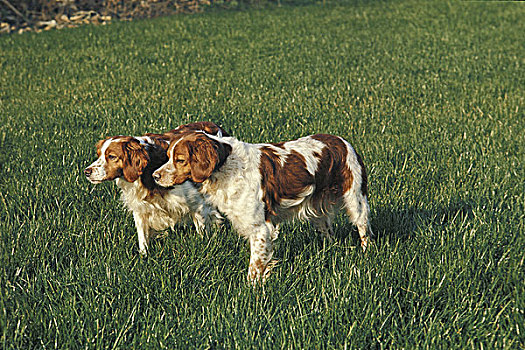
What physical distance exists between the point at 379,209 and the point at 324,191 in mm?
946

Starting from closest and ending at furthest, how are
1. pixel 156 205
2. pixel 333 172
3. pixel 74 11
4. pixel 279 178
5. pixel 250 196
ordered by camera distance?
pixel 250 196 < pixel 279 178 < pixel 333 172 < pixel 156 205 < pixel 74 11

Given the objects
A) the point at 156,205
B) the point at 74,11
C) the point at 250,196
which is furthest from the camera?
the point at 74,11

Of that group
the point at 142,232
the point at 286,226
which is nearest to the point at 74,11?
the point at 142,232

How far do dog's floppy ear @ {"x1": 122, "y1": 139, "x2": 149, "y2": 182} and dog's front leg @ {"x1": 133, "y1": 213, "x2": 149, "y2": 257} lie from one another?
1.86 feet

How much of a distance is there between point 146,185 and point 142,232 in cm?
41

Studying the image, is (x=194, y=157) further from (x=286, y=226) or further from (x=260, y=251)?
(x=286, y=226)

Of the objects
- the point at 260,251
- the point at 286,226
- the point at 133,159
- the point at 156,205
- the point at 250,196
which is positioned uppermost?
the point at 133,159

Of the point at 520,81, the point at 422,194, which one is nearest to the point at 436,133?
the point at 422,194

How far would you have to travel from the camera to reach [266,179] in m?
3.71

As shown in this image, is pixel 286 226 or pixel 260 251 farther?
pixel 286 226

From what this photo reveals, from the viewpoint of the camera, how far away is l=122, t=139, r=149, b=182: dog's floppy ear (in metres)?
3.66

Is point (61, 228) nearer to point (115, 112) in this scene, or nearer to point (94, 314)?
point (94, 314)

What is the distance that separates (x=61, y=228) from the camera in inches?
174

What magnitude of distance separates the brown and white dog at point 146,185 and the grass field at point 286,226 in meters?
0.19
